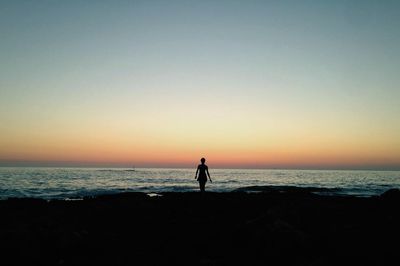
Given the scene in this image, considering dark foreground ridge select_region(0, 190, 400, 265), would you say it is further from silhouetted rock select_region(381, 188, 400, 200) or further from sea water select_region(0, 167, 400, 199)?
sea water select_region(0, 167, 400, 199)

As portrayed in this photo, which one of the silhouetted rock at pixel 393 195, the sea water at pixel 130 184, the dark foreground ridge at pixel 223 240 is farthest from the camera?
the sea water at pixel 130 184

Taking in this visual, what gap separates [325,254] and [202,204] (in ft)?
38.0

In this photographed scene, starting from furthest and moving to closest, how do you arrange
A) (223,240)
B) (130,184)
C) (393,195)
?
1. (130,184)
2. (393,195)
3. (223,240)

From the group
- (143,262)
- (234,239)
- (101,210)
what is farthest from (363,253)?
(101,210)

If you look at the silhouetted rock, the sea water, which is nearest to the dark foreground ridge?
the silhouetted rock

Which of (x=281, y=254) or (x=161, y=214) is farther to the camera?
(x=161, y=214)

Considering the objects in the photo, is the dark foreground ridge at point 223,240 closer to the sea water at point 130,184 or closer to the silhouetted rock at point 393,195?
the silhouetted rock at point 393,195

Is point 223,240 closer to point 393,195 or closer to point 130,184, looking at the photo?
point 393,195

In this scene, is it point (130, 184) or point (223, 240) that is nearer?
point (223, 240)

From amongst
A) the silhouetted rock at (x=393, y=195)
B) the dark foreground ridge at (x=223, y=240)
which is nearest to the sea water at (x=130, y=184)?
the silhouetted rock at (x=393, y=195)

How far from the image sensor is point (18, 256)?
7387 millimetres

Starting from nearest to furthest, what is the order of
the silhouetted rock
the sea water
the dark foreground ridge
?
the dark foreground ridge
the silhouetted rock
the sea water

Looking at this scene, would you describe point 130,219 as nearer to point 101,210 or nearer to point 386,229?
point 101,210

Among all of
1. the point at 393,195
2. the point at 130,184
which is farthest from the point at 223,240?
the point at 130,184
